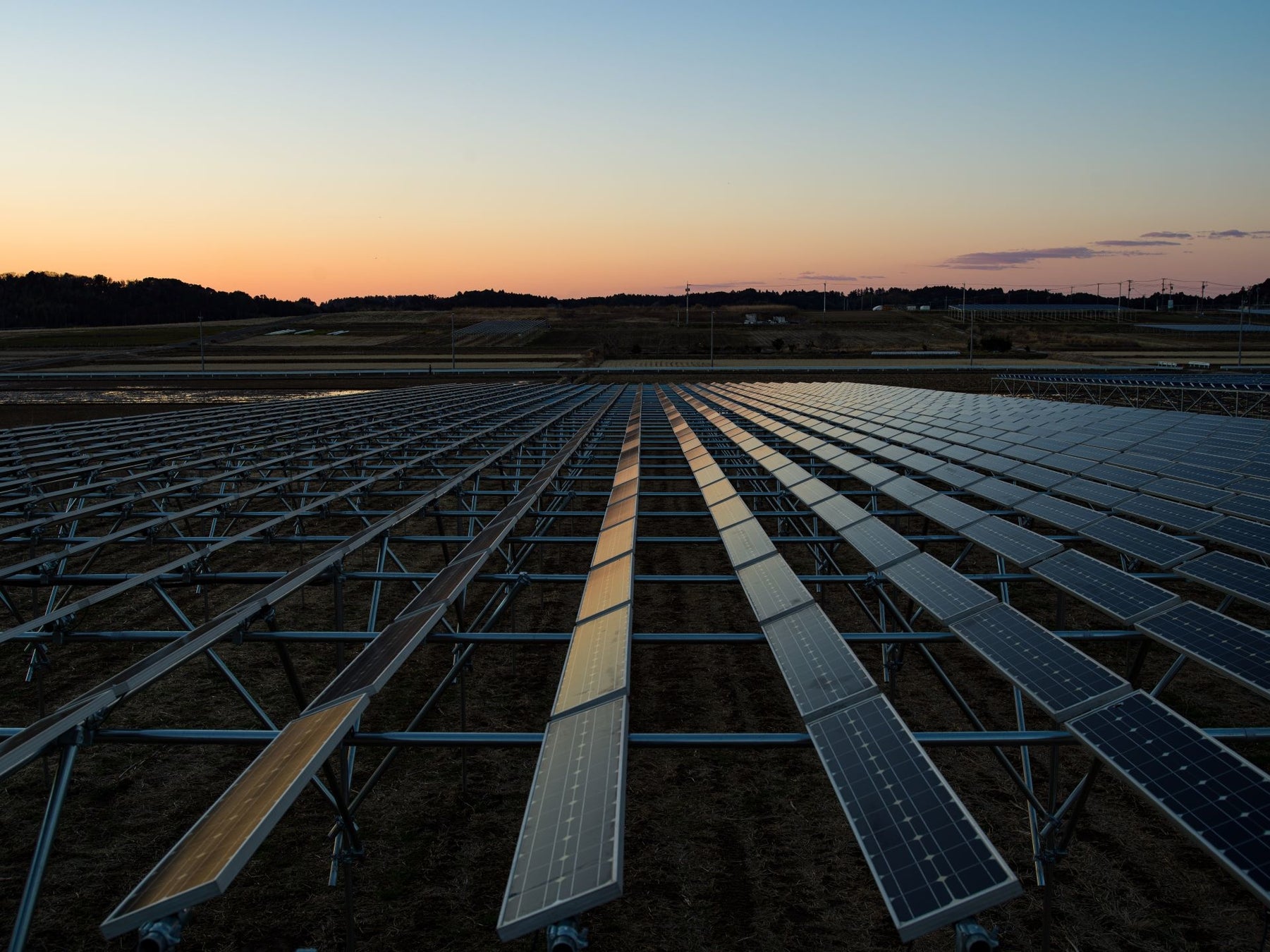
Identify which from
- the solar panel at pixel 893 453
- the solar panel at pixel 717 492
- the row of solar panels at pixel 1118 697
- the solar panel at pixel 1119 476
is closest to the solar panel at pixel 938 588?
the row of solar panels at pixel 1118 697

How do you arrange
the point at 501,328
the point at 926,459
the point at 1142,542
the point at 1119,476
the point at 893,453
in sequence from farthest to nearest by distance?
the point at 501,328 → the point at 893,453 → the point at 926,459 → the point at 1119,476 → the point at 1142,542

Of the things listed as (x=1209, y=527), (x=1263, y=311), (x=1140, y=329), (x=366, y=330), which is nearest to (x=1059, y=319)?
(x=1140, y=329)

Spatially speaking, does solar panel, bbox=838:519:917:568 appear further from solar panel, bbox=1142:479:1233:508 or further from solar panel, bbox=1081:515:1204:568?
solar panel, bbox=1142:479:1233:508

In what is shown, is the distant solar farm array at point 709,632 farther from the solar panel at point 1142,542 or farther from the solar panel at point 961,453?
the solar panel at point 961,453

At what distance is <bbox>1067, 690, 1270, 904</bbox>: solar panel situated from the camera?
4.54m

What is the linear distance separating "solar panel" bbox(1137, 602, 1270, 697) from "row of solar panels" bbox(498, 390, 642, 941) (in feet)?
16.3

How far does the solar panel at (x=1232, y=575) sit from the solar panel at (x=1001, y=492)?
418 centimetres

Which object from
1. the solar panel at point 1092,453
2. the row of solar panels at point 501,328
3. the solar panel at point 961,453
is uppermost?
the row of solar panels at point 501,328

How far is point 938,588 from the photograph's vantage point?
9.52 m

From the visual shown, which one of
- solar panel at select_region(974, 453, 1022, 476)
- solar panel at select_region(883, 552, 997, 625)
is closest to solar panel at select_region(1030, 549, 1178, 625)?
solar panel at select_region(883, 552, 997, 625)

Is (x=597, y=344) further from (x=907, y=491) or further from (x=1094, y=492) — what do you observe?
(x=1094, y=492)

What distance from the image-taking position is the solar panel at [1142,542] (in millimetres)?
10469

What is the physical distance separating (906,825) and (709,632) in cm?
1043

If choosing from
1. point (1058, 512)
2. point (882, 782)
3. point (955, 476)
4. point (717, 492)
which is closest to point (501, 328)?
point (955, 476)
